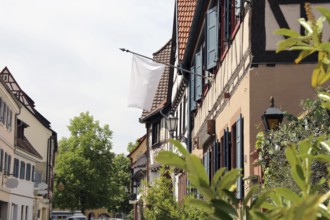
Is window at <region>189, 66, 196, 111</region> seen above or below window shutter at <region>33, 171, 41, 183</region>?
below

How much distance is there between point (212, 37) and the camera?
1628 centimetres

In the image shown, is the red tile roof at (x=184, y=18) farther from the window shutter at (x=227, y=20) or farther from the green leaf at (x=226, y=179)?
the green leaf at (x=226, y=179)

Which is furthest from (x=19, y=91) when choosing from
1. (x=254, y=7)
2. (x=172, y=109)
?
(x=254, y=7)

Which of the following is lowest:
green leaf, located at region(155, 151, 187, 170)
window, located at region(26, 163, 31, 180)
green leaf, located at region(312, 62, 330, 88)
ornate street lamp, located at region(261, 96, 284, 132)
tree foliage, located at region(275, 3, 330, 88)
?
green leaf, located at region(155, 151, 187, 170)

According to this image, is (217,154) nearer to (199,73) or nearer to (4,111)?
(199,73)

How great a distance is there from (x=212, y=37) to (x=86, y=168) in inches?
1962

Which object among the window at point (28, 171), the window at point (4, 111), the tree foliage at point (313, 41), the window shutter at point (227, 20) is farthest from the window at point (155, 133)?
the tree foliage at point (313, 41)

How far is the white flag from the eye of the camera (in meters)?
19.9

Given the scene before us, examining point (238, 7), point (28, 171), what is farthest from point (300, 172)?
point (28, 171)

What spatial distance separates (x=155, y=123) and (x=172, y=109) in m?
6.04

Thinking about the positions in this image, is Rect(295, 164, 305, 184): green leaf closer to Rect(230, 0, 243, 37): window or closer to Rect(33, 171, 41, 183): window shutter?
Rect(230, 0, 243, 37): window

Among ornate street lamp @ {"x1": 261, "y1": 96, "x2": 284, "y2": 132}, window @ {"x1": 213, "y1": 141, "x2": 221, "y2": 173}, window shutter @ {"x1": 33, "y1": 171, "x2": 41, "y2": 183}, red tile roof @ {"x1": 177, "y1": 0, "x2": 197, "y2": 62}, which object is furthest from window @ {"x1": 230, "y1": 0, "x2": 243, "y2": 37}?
window shutter @ {"x1": 33, "y1": 171, "x2": 41, "y2": 183}

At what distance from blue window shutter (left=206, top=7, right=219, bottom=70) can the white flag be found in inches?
135

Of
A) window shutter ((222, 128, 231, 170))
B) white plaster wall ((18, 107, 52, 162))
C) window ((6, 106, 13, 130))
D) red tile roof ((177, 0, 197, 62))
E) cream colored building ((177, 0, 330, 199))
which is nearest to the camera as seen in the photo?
cream colored building ((177, 0, 330, 199))
